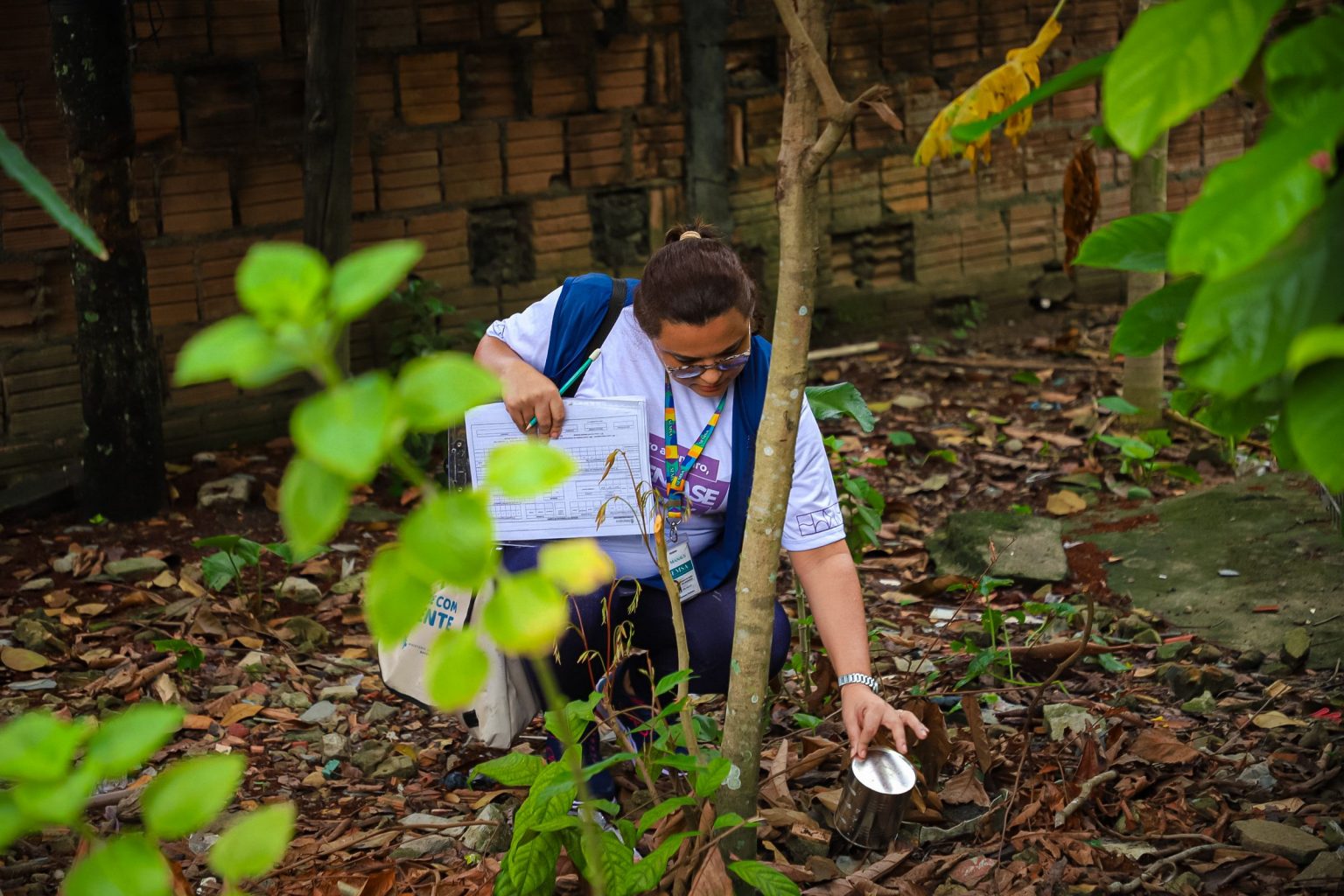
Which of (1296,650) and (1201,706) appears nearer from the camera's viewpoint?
(1201,706)

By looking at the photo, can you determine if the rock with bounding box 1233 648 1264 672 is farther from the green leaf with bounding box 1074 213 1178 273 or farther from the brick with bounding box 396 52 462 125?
the brick with bounding box 396 52 462 125

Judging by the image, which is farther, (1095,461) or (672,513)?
(1095,461)

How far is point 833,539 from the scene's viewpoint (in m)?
2.89

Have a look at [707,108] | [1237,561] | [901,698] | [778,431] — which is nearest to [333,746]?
[901,698]

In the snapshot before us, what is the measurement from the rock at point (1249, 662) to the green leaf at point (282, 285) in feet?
11.2

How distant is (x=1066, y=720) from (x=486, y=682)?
55.9 inches

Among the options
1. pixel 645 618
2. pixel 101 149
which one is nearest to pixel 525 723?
pixel 645 618

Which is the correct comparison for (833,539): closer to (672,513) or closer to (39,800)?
(672,513)

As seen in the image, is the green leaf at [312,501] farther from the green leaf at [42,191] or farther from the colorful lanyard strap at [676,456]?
the colorful lanyard strap at [676,456]

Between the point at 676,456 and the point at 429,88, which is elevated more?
the point at 429,88

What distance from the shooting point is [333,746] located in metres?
3.61

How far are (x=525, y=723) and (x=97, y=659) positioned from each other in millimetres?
1536

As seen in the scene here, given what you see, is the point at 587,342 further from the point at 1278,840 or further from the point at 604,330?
the point at 1278,840

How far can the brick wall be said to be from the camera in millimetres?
5273
